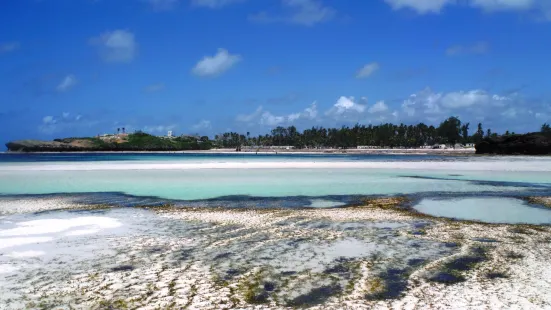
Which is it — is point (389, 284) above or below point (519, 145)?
below

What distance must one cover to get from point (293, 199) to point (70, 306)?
14.2 m

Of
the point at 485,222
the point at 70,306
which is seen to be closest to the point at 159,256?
the point at 70,306

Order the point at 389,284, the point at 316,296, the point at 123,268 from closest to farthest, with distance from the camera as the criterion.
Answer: the point at 316,296, the point at 389,284, the point at 123,268

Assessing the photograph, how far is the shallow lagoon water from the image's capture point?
1447 centimetres

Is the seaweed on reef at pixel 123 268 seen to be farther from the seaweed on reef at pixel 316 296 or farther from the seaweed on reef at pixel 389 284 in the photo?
the seaweed on reef at pixel 389 284

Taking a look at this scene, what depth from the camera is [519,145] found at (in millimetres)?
114688

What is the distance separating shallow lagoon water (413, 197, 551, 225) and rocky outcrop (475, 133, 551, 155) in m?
105

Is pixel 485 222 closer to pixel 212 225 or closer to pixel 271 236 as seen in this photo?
pixel 271 236

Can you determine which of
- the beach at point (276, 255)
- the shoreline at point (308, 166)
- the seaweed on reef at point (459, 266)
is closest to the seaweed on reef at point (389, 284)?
the beach at point (276, 255)

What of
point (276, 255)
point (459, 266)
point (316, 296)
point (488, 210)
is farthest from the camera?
point (488, 210)

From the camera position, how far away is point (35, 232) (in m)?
12.1

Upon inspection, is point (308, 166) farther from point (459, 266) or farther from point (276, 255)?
point (459, 266)

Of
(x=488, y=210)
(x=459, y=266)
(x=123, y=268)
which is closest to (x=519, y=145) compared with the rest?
(x=488, y=210)

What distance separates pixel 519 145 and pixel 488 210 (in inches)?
4466
